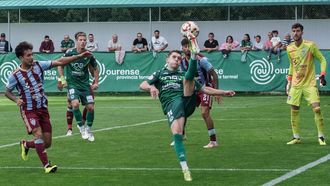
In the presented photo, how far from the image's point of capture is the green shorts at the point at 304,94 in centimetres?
1750

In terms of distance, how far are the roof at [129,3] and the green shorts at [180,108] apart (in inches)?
1033

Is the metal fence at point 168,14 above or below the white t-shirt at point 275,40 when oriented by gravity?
above

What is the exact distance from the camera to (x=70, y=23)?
143 ft

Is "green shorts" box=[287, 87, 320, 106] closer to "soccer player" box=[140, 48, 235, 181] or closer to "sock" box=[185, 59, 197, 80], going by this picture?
"soccer player" box=[140, 48, 235, 181]

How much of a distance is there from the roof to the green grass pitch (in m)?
13.2

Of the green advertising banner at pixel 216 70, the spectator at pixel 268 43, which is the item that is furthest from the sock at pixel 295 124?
the spectator at pixel 268 43

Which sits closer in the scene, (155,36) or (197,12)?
(155,36)

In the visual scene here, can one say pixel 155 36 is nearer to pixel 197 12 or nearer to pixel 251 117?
pixel 197 12

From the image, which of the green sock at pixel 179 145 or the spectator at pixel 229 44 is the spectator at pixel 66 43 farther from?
the green sock at pixel 179 145

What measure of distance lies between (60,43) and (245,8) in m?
9.04

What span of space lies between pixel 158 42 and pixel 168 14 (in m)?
3.46

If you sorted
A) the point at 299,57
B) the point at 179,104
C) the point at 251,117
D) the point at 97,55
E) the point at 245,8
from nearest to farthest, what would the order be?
the point at 179,104
the point at 299,57
the point at 251,117
the point at 97,55
the point at 245,8

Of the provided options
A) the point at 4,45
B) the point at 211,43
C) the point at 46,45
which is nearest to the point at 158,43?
the point at 211,43

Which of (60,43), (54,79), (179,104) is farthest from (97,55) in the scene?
(179,104)
